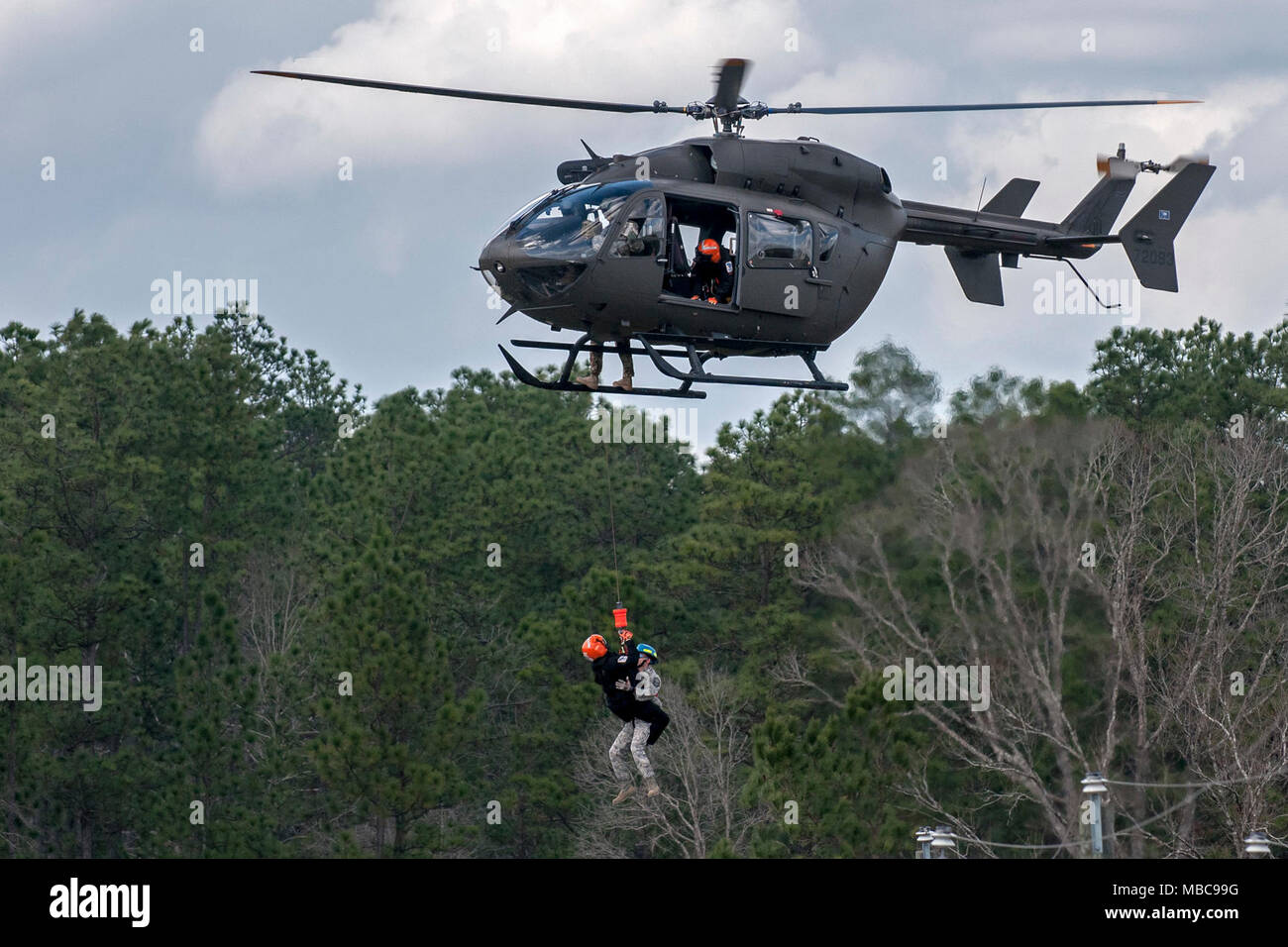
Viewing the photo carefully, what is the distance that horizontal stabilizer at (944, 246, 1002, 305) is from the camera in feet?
77.4

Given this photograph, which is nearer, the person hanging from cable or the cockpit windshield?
the person hanging from cable

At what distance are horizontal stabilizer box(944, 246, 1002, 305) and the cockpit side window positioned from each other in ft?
18.9

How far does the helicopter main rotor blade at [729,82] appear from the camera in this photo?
64.3 feet

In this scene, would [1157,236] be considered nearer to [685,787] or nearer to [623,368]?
[623,368]

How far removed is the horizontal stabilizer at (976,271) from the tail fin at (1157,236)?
238 centimetres

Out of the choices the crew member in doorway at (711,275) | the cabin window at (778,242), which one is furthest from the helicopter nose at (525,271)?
the cabin window at (778,242)

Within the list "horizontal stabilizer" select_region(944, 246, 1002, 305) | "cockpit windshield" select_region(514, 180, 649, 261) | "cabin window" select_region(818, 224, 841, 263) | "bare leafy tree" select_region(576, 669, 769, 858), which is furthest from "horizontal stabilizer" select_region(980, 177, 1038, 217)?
"bare leafy tree" select_region(576, 669, 769, 858)

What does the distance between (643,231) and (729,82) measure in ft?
7.04

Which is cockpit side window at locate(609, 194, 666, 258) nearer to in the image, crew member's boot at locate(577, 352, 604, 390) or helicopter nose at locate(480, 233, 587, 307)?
helicopter nose at locate(480, 233, 587, 307)

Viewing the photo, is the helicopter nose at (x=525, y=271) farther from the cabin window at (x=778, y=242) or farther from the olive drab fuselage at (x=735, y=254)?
the cabin window at (x=778, y=242)

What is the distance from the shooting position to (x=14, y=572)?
134 feet

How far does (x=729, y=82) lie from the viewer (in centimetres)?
1988

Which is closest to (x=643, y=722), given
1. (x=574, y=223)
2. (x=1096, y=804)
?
(x=574, y=223)
